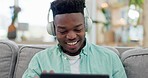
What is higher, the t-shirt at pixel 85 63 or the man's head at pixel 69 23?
the man's head at pixel 69 23

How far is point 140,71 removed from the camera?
129cm

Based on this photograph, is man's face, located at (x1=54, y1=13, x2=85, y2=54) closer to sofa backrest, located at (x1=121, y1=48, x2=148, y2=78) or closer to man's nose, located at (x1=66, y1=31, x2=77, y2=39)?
man's nose, located at (x1=66, y1=31, x2=77, y2=39)

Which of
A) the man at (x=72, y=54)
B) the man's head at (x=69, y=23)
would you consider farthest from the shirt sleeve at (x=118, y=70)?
the man's head at (x=69, y=23)

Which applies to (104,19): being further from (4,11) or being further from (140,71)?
(140,71)

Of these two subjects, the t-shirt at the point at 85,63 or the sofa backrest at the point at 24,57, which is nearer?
the t-shirt at the point at 85,63

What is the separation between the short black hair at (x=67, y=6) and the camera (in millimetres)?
1218

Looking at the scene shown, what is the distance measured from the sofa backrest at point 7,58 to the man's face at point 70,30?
384 mm

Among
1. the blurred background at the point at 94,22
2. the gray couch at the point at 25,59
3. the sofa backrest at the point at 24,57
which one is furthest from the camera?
the blurred background at the point at 94,22

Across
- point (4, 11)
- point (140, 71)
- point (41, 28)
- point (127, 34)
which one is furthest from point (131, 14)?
point (140, 71)

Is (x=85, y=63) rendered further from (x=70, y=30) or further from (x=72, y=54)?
(x=70, y=30)

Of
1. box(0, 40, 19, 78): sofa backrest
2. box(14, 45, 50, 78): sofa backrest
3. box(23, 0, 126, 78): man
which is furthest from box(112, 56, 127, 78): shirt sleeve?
box(0, 40, 19, 78): sofa backrest

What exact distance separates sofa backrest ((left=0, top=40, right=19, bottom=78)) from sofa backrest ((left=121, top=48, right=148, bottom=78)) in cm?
63

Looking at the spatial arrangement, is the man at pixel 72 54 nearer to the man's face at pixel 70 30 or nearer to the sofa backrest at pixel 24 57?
the man's face at pixel 70 30

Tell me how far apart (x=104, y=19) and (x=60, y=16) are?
4156 mm
